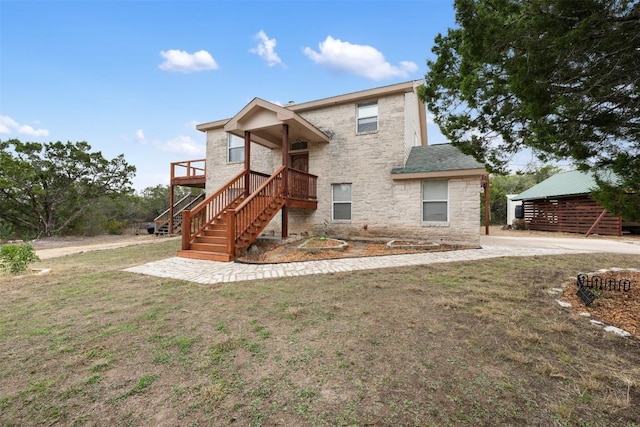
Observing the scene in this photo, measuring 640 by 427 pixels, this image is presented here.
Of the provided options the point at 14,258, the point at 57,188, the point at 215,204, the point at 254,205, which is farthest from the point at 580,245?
the point at 57,188

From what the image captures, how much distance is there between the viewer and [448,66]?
6.02 meters

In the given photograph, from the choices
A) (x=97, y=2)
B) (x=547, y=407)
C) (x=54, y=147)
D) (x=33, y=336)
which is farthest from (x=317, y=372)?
(x=54, y=147)

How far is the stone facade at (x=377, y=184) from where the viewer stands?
9.09 meters

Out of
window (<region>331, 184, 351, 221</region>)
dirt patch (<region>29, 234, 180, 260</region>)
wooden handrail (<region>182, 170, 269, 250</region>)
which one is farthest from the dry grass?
dirt patch (<region>29, 234, 180, 260</region>)

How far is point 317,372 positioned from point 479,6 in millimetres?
5125

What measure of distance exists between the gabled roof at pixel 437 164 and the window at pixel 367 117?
194 centimetres

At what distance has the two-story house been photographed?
8633mm

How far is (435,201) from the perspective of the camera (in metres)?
9.41

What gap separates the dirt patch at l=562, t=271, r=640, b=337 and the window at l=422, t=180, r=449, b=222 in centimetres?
478

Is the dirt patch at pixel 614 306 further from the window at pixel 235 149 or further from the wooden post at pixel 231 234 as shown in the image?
the window at pixel 235 149

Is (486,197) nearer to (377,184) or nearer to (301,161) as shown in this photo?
(377,184)

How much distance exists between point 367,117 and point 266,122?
3985 millimetres

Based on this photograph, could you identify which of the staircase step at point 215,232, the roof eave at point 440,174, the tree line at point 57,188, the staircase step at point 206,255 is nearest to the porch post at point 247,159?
the staircase step at point 215,232

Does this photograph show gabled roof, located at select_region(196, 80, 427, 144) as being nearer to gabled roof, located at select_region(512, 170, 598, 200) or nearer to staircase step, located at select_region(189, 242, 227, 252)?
staircase step, located at select_region(189, 242, 227, 252)
